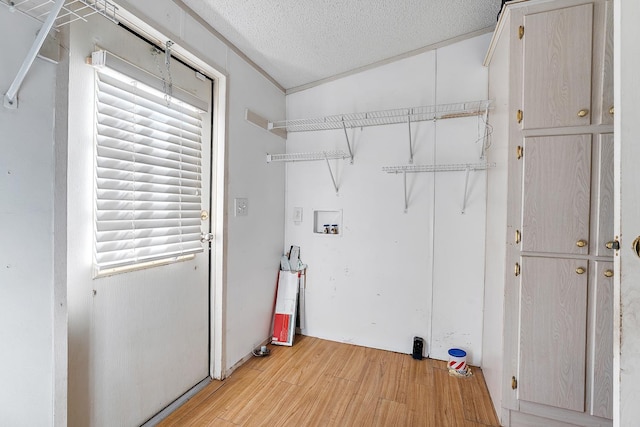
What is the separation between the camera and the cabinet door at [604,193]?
141cm

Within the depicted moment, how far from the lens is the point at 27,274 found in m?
0.92

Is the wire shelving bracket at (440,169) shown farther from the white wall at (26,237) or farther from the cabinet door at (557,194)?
the white wall at (26,237)

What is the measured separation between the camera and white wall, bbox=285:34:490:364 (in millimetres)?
2264

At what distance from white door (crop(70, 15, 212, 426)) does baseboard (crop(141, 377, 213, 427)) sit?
0.03 metres

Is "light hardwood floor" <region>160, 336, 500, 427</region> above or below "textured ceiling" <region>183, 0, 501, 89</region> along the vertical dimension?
below

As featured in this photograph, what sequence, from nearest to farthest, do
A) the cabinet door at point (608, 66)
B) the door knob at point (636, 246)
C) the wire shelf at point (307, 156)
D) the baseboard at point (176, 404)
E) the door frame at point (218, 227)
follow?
the door knob at point (636, 246) < the cabinet door at point (608, 66) < the baseboard at point (176, 404) < the door frame at point (218, 227) < the wire shelf at point (307, 156)

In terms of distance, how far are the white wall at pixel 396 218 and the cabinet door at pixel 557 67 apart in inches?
28.1

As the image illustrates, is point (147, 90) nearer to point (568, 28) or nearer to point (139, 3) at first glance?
point (139, 3)

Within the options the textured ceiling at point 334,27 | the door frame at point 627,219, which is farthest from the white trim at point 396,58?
the door frame at point 627,219

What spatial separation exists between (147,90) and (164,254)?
908mm

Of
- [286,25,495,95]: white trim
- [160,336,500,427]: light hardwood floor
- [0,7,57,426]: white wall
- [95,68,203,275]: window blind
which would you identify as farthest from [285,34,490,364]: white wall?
[0,7,57,426]: white wall

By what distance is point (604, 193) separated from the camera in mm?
1416

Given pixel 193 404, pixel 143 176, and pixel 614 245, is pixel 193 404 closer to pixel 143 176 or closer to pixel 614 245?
pixel 143 176

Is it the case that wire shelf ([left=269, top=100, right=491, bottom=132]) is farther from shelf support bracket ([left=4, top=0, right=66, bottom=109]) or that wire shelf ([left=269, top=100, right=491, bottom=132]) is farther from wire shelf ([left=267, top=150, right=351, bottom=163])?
shelf support bracket ([left=4, top=0, right=66, bottom=109])
